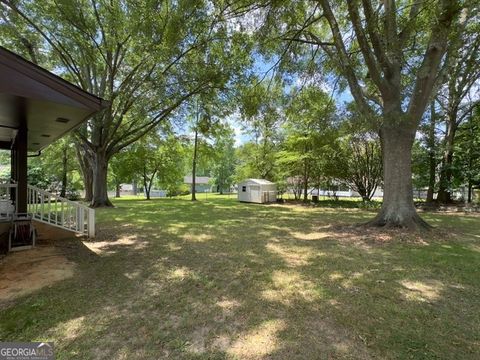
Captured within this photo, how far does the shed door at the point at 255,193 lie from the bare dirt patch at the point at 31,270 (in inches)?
599

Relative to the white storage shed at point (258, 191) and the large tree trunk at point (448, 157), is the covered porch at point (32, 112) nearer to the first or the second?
the white storage shed at point (258, 191)

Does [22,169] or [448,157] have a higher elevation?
[448,157]

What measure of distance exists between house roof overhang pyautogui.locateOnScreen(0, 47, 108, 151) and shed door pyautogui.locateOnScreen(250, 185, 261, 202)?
15.1m

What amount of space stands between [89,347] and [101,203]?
1390 cm

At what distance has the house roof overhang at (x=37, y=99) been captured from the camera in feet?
11.7

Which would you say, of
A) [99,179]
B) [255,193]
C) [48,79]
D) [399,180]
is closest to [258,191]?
[255,193]

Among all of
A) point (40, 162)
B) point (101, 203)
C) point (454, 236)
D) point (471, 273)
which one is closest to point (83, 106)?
point (471, 273)

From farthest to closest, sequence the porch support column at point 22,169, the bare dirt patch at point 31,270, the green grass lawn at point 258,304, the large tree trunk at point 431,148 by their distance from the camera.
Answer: the large tree trunk at point 431,148
the porch support column at point 22,169
the bare dirt patch at point 31,270
the green grass lawn at point 258,304

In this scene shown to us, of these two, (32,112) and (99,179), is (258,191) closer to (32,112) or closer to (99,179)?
(99,179)

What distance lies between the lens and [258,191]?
1997 centimetres

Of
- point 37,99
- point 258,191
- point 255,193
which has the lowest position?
point 255,193

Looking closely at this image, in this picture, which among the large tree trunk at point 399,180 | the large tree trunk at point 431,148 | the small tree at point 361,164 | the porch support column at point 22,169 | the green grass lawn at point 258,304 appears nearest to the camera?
the green grass lawn at point 258,304

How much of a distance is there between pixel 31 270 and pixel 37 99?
9.04ft

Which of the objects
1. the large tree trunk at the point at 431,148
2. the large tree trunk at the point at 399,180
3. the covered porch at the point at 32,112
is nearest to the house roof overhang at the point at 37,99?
the covered porch at the point at 32,112
